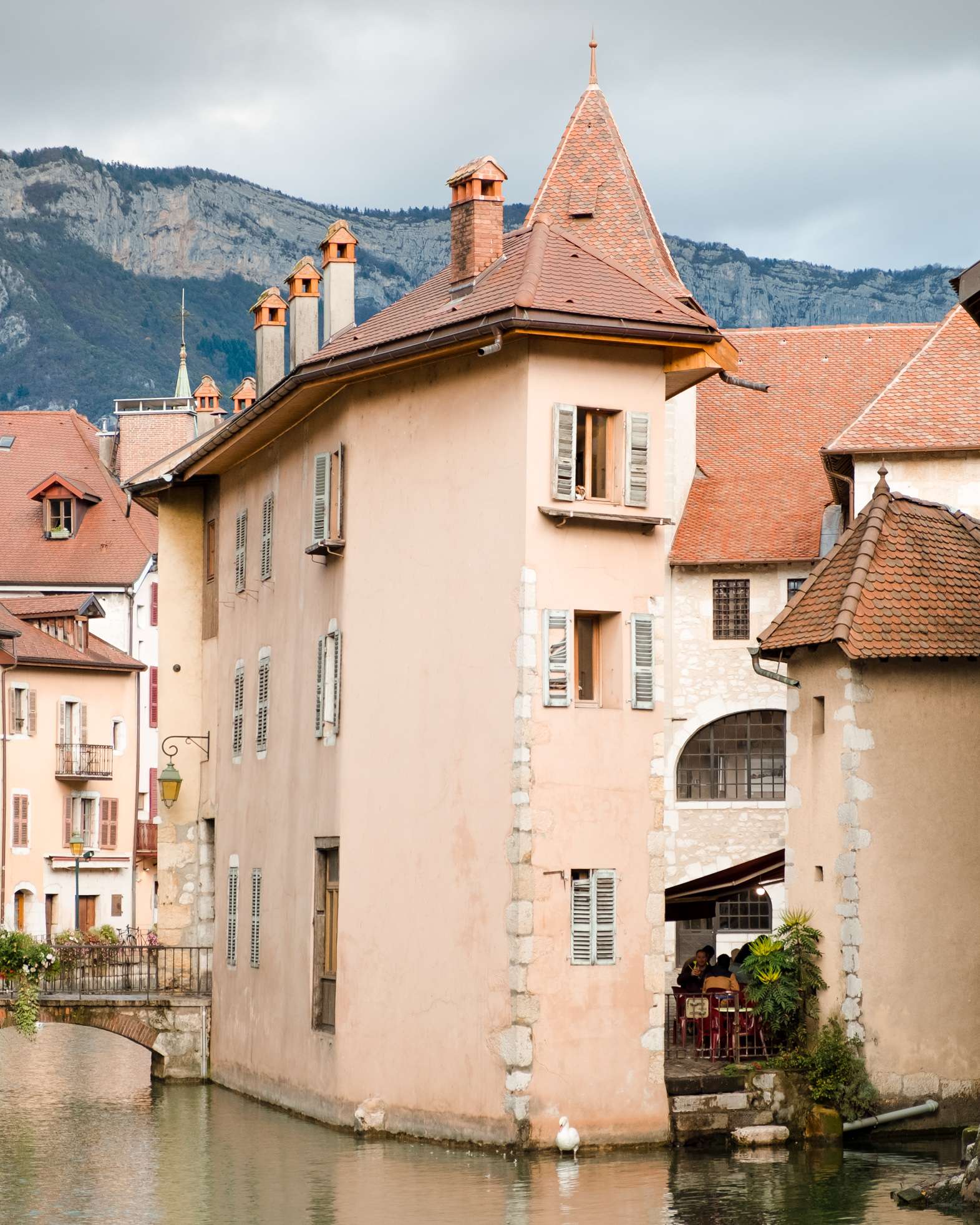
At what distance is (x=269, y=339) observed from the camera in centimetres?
3544

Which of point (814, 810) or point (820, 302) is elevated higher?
point (820, 302)

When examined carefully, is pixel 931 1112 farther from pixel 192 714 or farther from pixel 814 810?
pixel 192 714

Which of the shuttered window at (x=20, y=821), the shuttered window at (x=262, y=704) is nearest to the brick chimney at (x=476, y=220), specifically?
the shuttered window at (x=262, y=704)

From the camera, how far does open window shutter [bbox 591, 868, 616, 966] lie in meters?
23.0

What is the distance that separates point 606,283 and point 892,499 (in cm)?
446

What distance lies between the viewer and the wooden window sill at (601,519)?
76.1ft

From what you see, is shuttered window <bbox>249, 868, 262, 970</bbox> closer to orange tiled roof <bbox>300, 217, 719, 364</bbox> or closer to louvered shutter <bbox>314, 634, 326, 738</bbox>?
louvered shutter <bbox>314, 634, 326, 738</bbox>

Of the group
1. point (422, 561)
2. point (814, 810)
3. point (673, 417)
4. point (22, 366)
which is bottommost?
point (814, 810)

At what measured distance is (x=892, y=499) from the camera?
25484 mm

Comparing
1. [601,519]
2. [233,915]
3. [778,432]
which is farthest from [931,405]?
[233,915]

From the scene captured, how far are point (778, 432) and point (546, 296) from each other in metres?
21.9

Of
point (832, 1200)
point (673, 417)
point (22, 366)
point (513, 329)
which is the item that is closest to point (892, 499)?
point (513, 329)

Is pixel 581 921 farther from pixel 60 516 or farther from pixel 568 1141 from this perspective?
pixel 60 516

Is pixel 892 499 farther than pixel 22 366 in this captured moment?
No
